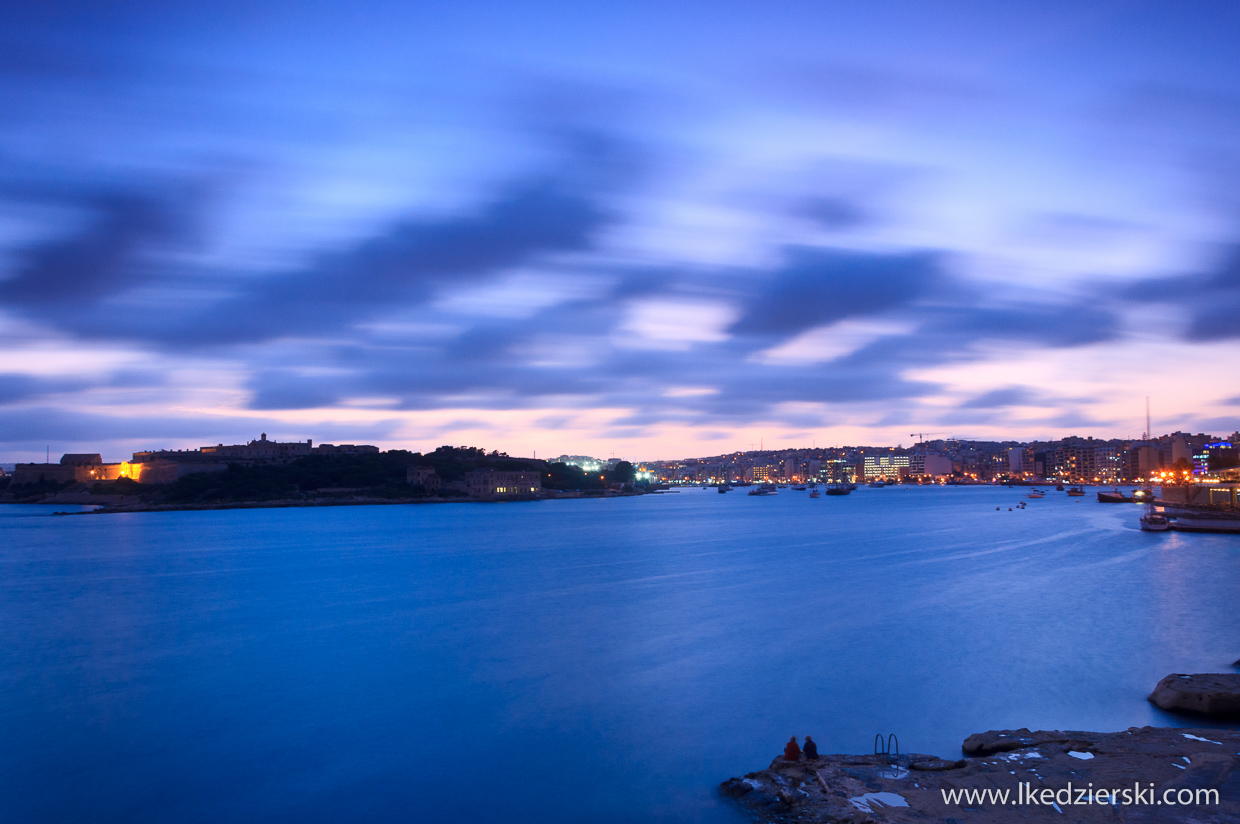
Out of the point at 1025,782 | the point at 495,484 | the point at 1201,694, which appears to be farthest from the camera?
the point at 495,484

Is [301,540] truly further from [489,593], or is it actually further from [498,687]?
[498,687]

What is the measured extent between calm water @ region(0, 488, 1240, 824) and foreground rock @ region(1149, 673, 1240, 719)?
441mm

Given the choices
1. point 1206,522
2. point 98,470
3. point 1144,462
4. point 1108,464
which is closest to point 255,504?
point 98,470

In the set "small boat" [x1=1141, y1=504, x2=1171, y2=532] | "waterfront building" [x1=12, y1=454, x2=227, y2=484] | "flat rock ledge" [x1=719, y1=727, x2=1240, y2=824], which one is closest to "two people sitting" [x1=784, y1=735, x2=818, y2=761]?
"flat rock ledge" [x1=719, y1=727, x2=1240, y2=824]

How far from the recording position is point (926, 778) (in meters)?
8.20

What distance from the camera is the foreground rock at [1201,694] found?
34.4ft

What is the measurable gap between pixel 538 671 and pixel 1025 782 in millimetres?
9512

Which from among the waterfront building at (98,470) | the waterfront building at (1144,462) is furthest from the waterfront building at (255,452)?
the waterfront building at (1144,462)

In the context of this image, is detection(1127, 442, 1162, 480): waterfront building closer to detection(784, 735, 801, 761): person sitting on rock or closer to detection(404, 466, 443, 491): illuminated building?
detection(404, 466, 443, 491): illuminated building

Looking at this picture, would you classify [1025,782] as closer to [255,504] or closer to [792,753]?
[792,753]

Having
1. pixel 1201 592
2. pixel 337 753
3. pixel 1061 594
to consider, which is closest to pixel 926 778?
pixel 337 753

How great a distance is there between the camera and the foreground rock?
1048 centimetres

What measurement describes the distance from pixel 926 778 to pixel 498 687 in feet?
27.1

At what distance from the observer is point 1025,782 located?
7.86m
